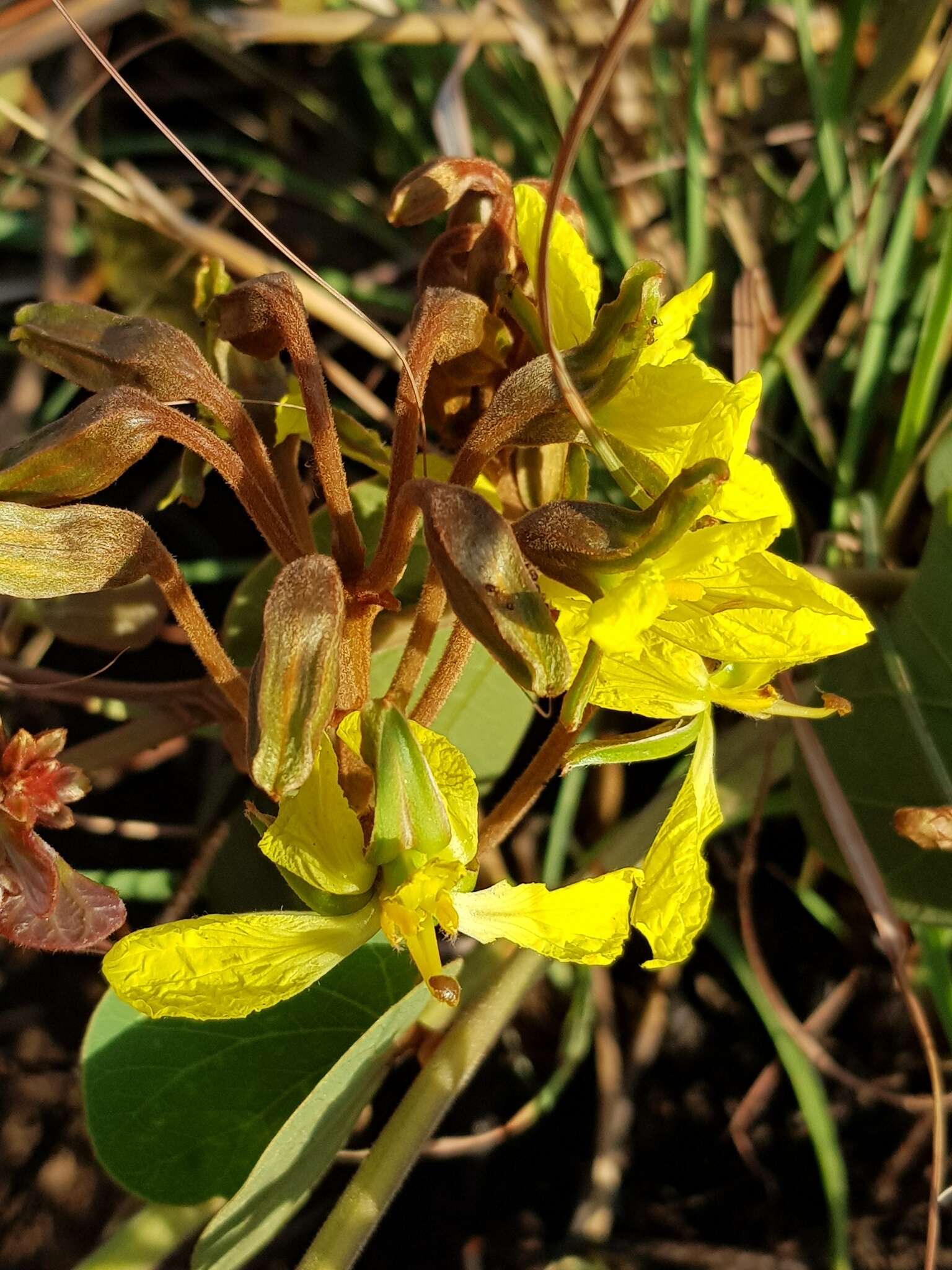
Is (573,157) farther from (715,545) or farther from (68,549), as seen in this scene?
(68,549)

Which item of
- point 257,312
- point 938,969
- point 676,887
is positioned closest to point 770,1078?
point 938,969

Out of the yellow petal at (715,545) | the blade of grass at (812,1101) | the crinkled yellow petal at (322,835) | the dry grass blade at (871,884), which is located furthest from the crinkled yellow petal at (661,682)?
the blade of grass at (812,1101)

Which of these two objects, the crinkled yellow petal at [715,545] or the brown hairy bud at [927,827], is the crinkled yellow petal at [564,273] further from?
the brown hairy bud at [927,827]

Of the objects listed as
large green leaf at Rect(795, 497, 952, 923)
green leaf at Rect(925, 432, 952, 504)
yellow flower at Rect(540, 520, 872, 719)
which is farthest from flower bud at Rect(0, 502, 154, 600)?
green leaf at Rect(925, 432, 952, 504)

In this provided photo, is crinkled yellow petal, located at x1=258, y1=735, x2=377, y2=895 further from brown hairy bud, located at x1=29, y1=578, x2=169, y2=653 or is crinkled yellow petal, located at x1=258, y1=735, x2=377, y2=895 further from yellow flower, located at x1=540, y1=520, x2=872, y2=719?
brown hairy bud, located at x1=29, y1=578, x2=169, y2=653

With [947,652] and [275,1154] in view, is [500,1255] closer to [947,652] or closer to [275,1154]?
[275,1154]

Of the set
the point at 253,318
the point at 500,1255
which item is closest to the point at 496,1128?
the point at 500,1255
